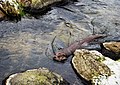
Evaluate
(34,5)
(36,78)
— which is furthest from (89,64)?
(34,5)

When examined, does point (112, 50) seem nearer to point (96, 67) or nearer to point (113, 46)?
point (113, 46)

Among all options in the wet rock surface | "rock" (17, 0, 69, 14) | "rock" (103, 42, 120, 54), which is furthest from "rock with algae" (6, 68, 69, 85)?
"rock" (17, 0, 69, 14)

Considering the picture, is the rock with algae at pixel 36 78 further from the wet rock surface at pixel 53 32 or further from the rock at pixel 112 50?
the rock at pixel 112 50

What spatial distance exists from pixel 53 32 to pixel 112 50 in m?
2.65

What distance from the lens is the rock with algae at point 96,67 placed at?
841 cm

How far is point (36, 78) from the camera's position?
26.7 feet

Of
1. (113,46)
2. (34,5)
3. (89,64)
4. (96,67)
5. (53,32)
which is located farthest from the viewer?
(34,5)

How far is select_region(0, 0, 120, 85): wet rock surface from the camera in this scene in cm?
933

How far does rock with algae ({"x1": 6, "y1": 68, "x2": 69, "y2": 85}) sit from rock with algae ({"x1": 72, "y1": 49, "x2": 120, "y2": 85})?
0.81 metres

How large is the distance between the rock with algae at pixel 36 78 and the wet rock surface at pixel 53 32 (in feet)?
1.40

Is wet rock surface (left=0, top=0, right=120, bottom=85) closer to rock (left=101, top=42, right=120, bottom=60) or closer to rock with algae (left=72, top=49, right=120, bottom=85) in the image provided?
rock with algae (left=72, top=49, right=120, bottom=85)

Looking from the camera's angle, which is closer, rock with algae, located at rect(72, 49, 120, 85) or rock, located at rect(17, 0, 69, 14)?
rock with algae, located at rect(72, 49, 120, 85)

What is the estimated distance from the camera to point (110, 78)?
27.6 ft

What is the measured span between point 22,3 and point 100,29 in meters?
3.85
